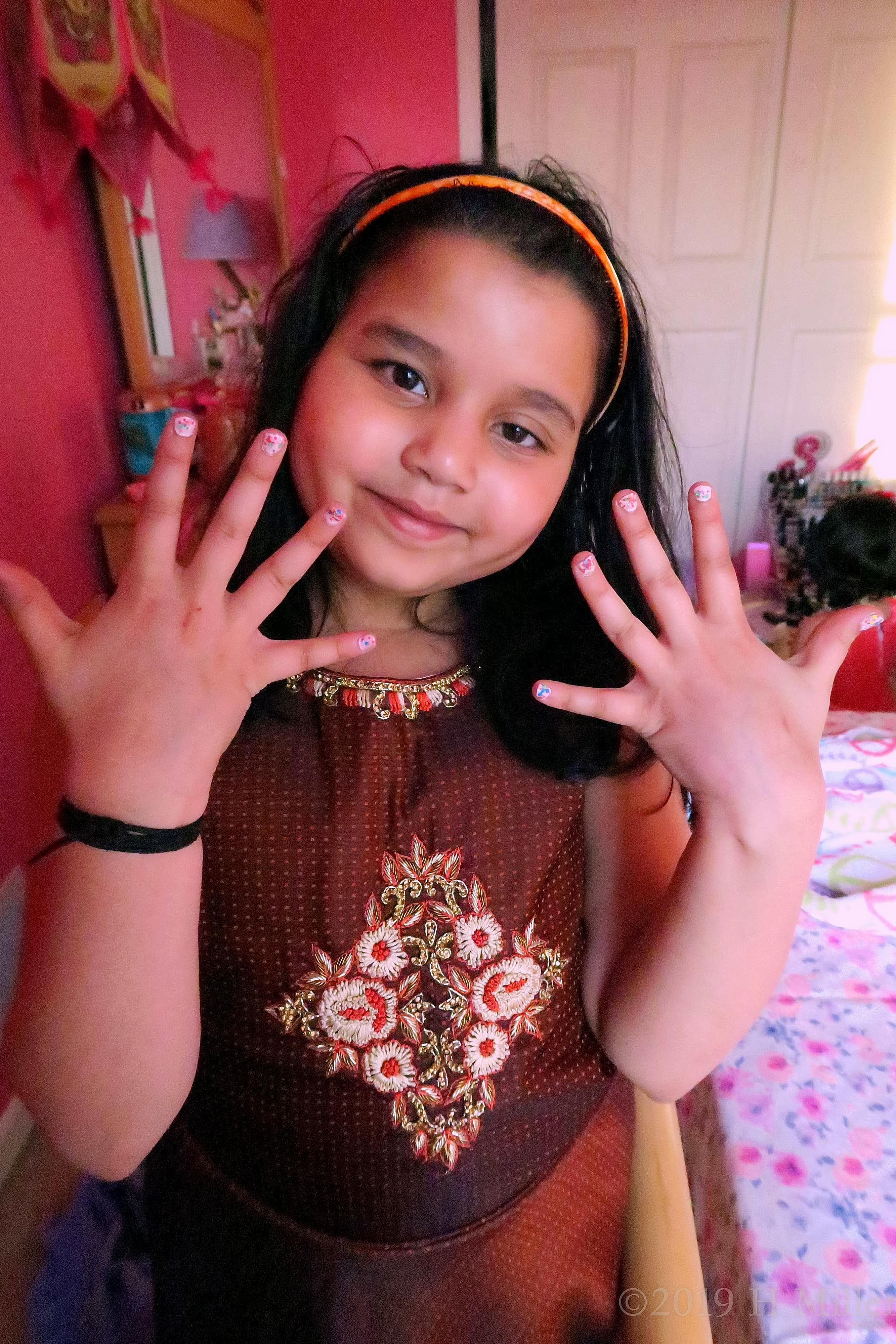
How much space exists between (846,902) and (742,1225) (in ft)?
1.22

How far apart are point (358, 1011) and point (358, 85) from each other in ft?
7.88

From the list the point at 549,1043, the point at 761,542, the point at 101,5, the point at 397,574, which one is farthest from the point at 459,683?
the point at 761,542

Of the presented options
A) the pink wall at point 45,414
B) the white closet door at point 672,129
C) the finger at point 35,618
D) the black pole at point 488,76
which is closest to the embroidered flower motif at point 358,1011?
the finger at point 35,618

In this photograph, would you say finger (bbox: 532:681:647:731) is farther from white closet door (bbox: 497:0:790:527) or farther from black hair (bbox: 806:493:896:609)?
white closet door (bbox: 497:0:790:527)

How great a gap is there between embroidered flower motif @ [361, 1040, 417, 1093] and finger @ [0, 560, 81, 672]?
355 mm

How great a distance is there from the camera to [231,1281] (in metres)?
0.60

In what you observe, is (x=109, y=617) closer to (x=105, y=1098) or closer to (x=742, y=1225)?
(x=105, y=1098)

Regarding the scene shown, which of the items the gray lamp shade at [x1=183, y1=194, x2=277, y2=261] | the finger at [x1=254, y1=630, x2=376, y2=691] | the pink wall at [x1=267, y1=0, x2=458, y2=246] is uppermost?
the pink wall at [x1=267, y1=0, x2=458, y2=246]

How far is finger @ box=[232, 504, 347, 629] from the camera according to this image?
0.44 metres

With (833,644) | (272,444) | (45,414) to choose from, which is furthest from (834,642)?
(45,414)

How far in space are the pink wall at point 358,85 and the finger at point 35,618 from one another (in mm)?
1889

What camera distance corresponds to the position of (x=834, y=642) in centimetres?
49

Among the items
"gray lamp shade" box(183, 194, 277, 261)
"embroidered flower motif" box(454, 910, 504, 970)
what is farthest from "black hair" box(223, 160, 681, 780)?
"gray lamp shade" box(183, 194, 277, 261)

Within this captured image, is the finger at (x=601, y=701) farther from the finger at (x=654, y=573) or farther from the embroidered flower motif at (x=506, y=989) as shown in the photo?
the embroidered flower motif at (x=506, y=989)
